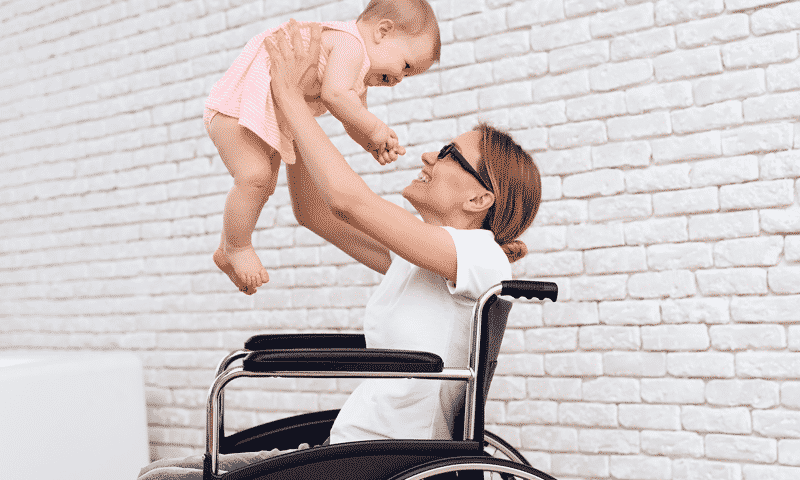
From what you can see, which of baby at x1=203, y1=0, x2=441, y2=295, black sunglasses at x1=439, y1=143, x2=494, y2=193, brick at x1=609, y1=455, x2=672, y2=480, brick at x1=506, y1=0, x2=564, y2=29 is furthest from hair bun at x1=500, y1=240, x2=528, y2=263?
brick at x1=506, y1=0, x2=564, y2=29

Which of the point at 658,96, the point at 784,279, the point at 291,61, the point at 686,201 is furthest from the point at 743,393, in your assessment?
the point at 291,61

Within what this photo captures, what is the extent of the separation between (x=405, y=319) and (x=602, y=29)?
→ 143 cm

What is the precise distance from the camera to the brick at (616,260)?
2238 millimetres

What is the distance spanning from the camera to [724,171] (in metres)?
2.12

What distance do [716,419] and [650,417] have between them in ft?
0.61

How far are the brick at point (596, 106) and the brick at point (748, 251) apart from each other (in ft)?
1.69

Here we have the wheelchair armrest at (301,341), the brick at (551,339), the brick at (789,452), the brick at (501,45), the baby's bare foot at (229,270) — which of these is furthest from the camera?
the brick at (501,45)

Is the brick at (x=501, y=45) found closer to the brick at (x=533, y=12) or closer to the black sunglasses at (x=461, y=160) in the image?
the brick at (x=533, y=12)

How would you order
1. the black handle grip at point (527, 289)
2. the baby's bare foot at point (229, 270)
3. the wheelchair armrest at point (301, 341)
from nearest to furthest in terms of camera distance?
the black handle grip at point (527, 289) < the baby's bare foot at point (229, 270) < the wheelchair armrest at point (301, 341)

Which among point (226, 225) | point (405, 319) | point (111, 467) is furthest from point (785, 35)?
point (111, 467)

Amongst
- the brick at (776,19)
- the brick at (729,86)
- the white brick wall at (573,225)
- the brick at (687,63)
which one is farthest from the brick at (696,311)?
the brick at (776,19)

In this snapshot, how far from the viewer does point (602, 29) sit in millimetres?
2301

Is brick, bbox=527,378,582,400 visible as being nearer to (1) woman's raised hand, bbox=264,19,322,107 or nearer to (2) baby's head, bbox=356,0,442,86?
(2) baby's head, bbox=356,0,442,86

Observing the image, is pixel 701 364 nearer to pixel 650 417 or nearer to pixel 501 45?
pixel 650 417
